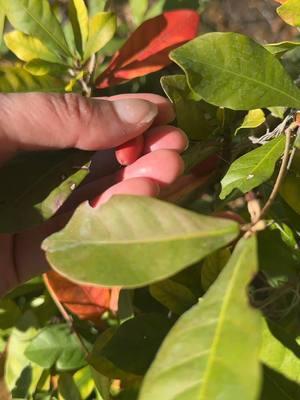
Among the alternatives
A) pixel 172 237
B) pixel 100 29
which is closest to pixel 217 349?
pixel 172 237

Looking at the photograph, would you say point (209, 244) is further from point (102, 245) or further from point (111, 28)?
point (111, 28)

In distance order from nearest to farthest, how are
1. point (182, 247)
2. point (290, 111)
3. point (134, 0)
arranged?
point (182, 247) < point (290, 111) < point (134, 0)

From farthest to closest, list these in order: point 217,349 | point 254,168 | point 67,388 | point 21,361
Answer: point 21,361 → point 67,388 → point 254,168 → point 217,349

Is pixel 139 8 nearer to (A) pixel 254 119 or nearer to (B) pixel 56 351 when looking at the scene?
(A) pixel 254 119

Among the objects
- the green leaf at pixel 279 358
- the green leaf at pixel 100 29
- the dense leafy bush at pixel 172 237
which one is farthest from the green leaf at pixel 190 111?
the green leaf at pixel 279 358

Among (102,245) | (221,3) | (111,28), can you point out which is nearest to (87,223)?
(102,245)

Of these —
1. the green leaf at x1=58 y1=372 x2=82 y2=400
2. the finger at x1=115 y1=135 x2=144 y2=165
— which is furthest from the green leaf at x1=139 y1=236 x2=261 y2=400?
the green leaf at x1=58 y1=372 x2=82 y2=400
